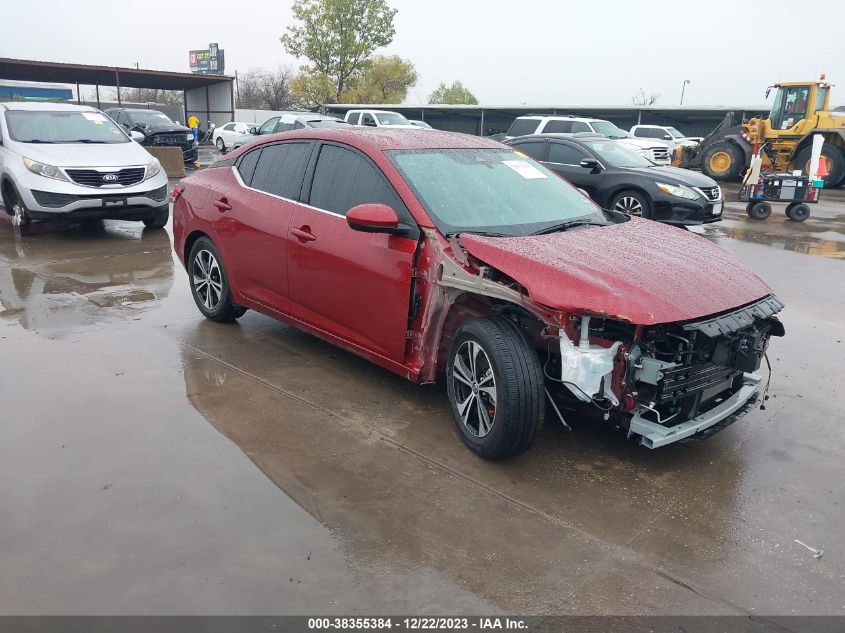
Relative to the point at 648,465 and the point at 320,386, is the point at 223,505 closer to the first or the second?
the point at 320,386

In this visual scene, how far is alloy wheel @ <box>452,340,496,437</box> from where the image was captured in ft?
12.2

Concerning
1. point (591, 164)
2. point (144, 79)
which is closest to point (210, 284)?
point (591, 164)

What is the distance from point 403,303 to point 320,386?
1056mm

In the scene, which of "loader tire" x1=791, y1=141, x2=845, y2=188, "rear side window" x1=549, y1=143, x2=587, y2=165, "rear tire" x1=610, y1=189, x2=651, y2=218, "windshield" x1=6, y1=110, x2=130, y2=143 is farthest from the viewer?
"loader tire" x1=791, y1=141, x2=845, y2=188

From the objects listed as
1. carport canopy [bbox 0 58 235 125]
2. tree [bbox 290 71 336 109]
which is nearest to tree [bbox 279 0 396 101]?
tree [bbox 290 71 336 109]

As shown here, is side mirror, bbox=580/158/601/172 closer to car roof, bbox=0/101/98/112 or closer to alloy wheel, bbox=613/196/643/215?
alloy wheel, bbox=613/196/643/215

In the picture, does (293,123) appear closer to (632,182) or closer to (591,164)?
(591,164)

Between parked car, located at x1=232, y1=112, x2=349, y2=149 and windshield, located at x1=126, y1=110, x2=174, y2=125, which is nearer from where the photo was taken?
parked car, located at x1=232, y1=112, x2=349, y2=149

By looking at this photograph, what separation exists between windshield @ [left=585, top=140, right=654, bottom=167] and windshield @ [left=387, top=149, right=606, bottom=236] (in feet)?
21.8

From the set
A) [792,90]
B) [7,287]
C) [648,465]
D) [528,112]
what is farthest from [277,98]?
[648,465]

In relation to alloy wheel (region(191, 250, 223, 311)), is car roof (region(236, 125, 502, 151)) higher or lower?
higher

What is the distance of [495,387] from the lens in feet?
11.8

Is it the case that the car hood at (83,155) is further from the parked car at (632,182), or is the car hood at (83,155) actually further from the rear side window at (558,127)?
the rear side window at (558,127)

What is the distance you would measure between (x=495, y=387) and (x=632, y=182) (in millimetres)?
8020
